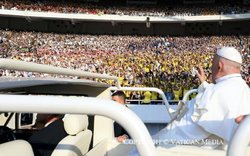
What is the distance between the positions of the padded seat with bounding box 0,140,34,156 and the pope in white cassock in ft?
3.32

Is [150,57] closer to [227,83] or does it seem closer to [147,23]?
[147,23]

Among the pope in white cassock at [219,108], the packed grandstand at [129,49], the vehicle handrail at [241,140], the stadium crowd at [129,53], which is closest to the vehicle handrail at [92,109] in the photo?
the vehicle handrail at [241,140]

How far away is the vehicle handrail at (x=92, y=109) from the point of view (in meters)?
1.17

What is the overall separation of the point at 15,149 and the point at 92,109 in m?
0.50

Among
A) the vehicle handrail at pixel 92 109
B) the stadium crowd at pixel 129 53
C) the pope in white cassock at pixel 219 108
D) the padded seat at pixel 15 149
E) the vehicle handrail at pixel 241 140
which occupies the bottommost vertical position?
the stadium crowd at pixel 129 53

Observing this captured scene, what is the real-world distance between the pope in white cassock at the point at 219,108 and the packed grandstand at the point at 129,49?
14214mm

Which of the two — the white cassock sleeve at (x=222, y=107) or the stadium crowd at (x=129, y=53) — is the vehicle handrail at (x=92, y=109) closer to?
the white cassock sleeve at (x=222, y=107)

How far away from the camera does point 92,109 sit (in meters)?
1.20

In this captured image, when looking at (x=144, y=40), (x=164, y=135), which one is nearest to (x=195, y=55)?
(x=144, y=40)

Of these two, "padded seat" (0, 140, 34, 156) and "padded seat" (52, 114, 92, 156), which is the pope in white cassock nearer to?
"padded seat" (52, 114, 92, 156)

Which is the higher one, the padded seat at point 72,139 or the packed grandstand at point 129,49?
the padded seat at point 72,139

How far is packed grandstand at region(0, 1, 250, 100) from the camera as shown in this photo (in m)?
20.9

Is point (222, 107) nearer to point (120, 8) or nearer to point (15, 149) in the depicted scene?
Result: point (15, 149)

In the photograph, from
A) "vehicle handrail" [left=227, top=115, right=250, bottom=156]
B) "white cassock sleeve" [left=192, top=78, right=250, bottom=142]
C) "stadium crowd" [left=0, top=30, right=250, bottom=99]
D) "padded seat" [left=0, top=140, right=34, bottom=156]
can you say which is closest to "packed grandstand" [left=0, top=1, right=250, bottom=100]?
"stadium crowd" [left=0, top=30, right=250, bottom=99]
